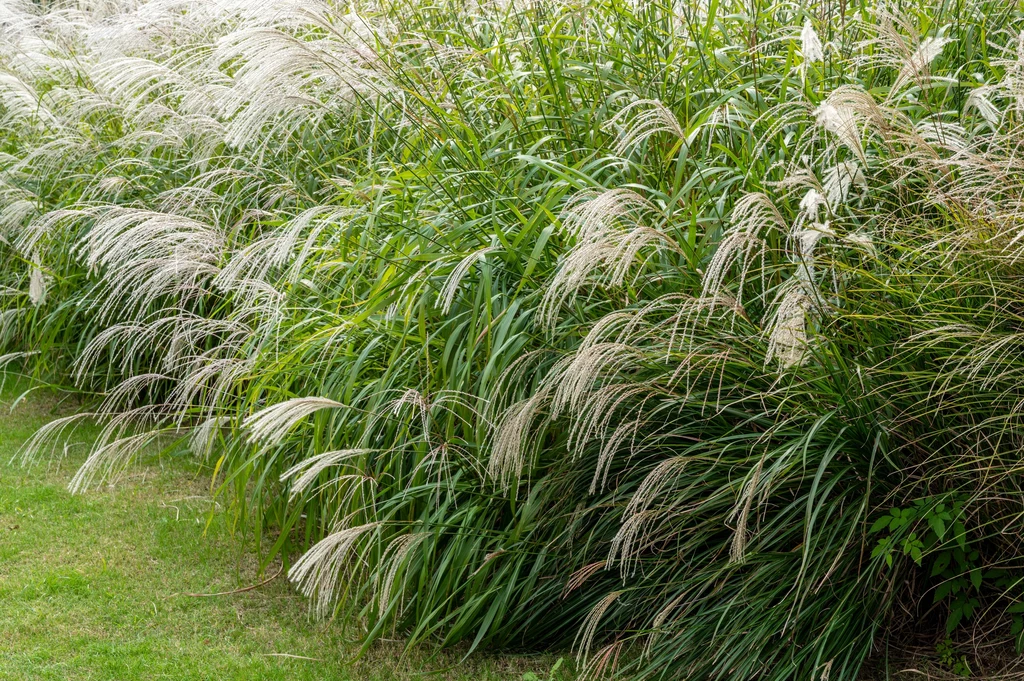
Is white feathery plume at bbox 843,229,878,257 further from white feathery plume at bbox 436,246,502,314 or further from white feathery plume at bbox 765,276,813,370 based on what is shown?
white feathery plume at bbox 436,246,502,314

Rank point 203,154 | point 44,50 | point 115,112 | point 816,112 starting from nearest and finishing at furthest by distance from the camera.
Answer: point 816,112 → point 203,154 → point 115,112 → point 44,50

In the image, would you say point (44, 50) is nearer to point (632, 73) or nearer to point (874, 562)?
point (632, 73)

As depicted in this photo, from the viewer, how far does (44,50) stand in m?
7.88

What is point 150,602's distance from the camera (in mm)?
4527

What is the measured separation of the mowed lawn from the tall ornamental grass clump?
178 mm

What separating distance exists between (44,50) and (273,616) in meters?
5.37

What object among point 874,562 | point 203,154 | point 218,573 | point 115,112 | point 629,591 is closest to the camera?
point 874,562

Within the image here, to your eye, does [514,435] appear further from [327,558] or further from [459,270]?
[327,558]

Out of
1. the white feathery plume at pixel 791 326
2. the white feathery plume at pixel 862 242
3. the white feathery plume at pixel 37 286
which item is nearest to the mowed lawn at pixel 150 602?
the white feathery plume at pixel 37 286

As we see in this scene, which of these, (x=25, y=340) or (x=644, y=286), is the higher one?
(x=644, y=286)

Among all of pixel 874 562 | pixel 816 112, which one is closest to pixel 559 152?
pixel 816 112

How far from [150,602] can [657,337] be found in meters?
2.53

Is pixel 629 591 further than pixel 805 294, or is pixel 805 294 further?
pixel 629 591

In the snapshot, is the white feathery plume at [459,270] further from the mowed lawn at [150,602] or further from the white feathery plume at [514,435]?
the mowed lawn at [150,602]
